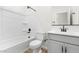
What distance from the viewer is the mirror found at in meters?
2.26

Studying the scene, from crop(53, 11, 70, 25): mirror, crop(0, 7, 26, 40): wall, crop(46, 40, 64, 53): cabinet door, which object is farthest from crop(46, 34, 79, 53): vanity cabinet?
crop(0, 7, 26, 40): wall

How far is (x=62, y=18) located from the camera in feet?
7.75

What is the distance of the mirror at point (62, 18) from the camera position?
7.41 ft

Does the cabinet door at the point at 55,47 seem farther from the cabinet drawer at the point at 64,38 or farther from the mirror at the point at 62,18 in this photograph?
the mirror at the point at 62,18

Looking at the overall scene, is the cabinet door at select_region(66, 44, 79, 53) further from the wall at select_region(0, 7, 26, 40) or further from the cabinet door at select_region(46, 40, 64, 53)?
the wall at select_region(0, 7, 26, 40)

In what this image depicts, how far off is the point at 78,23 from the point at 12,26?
5.89 feet

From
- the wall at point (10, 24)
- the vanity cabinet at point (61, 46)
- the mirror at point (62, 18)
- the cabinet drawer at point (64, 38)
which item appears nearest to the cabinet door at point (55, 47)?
the vanity cabinet at point (61, 46)

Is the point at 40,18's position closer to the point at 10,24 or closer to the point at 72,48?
the point at 10,24
